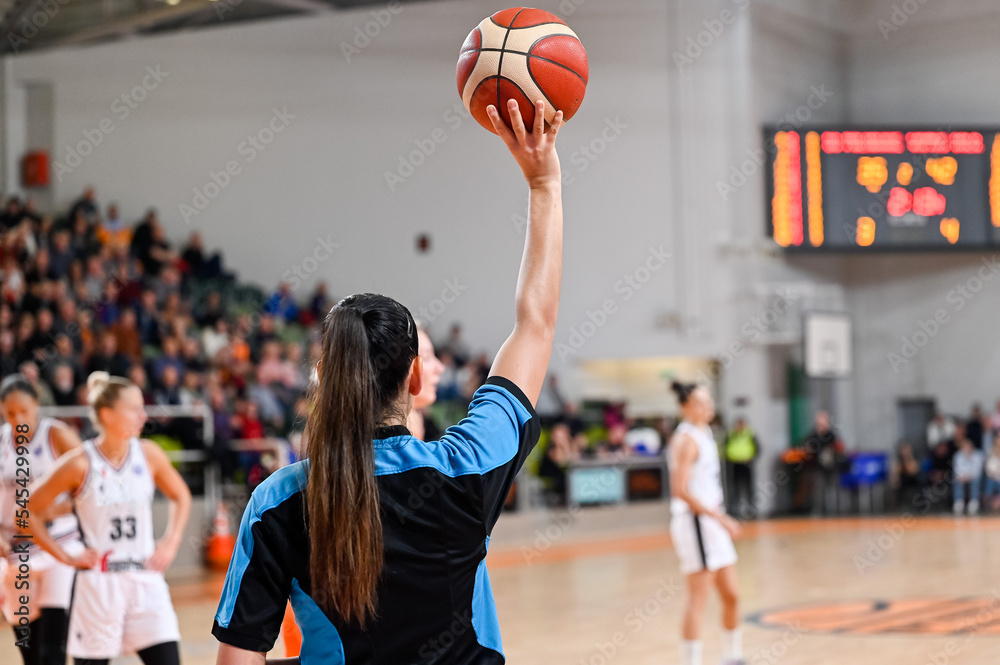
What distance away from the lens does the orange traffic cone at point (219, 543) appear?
10.0 m

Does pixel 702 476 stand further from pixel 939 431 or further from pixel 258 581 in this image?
pixel 939 431

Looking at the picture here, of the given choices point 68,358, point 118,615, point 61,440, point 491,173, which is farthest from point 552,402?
point 118,615

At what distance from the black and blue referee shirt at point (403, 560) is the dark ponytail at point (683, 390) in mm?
4435

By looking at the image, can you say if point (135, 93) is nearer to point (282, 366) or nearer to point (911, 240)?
point (282, 366)

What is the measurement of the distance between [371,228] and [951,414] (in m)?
10.0

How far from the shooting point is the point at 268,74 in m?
15.4

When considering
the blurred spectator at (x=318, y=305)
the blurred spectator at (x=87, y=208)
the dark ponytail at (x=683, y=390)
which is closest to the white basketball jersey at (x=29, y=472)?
the dark ponytail at (x=683, y=390)

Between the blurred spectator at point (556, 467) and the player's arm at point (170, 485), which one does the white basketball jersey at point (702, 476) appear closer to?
the player's arm at point (170, 485)

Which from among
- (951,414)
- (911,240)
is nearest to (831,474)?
(951,414)

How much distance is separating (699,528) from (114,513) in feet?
9.85

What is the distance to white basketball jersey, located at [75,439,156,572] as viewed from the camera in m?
3.99

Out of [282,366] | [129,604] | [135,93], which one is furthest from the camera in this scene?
[135,93]

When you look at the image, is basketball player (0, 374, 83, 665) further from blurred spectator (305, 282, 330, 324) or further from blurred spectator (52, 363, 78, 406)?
blurred spectator (305, 282, 330, 324)

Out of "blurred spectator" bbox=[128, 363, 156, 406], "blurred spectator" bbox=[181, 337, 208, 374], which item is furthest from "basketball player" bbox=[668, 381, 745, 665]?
"blurred spectator" bbox=[181, 337, 208, 374]
